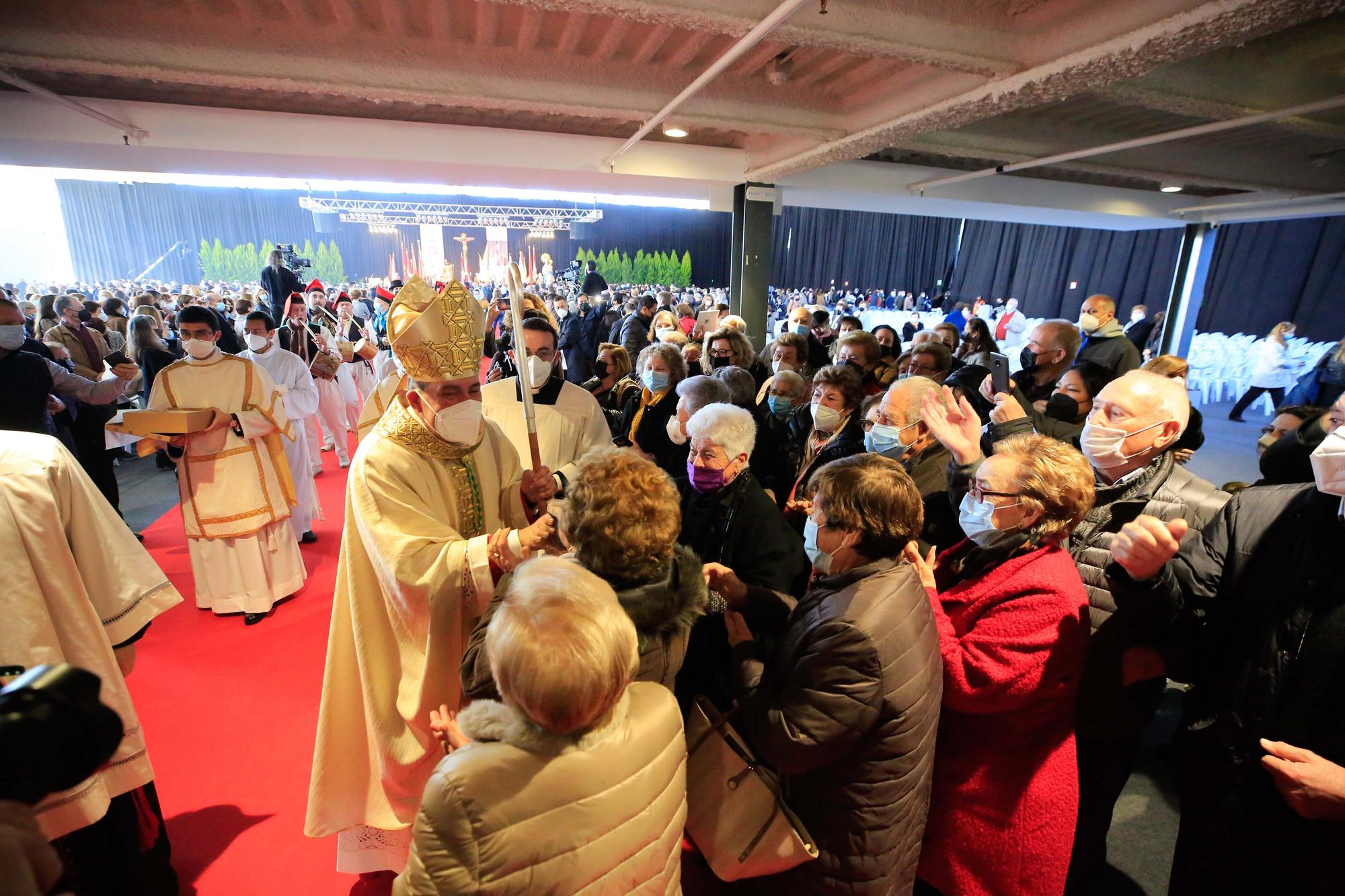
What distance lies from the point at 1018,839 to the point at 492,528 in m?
1.87

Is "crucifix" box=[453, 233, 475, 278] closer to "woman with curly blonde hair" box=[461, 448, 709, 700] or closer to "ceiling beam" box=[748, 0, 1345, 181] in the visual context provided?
"ceiling beam" box=[748, 0, 1345, 181]

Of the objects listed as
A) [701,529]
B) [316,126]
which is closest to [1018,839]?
[701,529]

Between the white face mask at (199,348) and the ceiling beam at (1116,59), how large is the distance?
198 inches

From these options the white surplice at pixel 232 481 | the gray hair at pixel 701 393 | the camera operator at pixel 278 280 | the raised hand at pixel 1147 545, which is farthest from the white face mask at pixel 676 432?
the camera operator at pixel 278 280

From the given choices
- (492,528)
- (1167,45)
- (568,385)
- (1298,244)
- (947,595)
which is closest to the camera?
(947,595)

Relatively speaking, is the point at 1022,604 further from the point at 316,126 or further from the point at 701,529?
the point at 316,126

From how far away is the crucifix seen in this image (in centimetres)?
1390

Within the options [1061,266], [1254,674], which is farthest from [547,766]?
[1061,266]

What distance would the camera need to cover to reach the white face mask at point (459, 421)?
1.91 metres

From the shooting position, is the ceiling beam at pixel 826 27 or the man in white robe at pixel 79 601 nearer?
the man in white robe at pixel 79 601

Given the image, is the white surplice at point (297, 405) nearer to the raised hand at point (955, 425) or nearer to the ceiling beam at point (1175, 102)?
the raised hand at point (955, 425)

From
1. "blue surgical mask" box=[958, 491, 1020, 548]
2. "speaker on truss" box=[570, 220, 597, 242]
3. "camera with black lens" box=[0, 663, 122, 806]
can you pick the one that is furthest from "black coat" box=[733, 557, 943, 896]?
"speaker on truss" box=[570, 220, 597, 242]

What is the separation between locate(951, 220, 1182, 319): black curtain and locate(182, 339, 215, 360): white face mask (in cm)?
1527

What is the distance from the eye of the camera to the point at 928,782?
159cm
